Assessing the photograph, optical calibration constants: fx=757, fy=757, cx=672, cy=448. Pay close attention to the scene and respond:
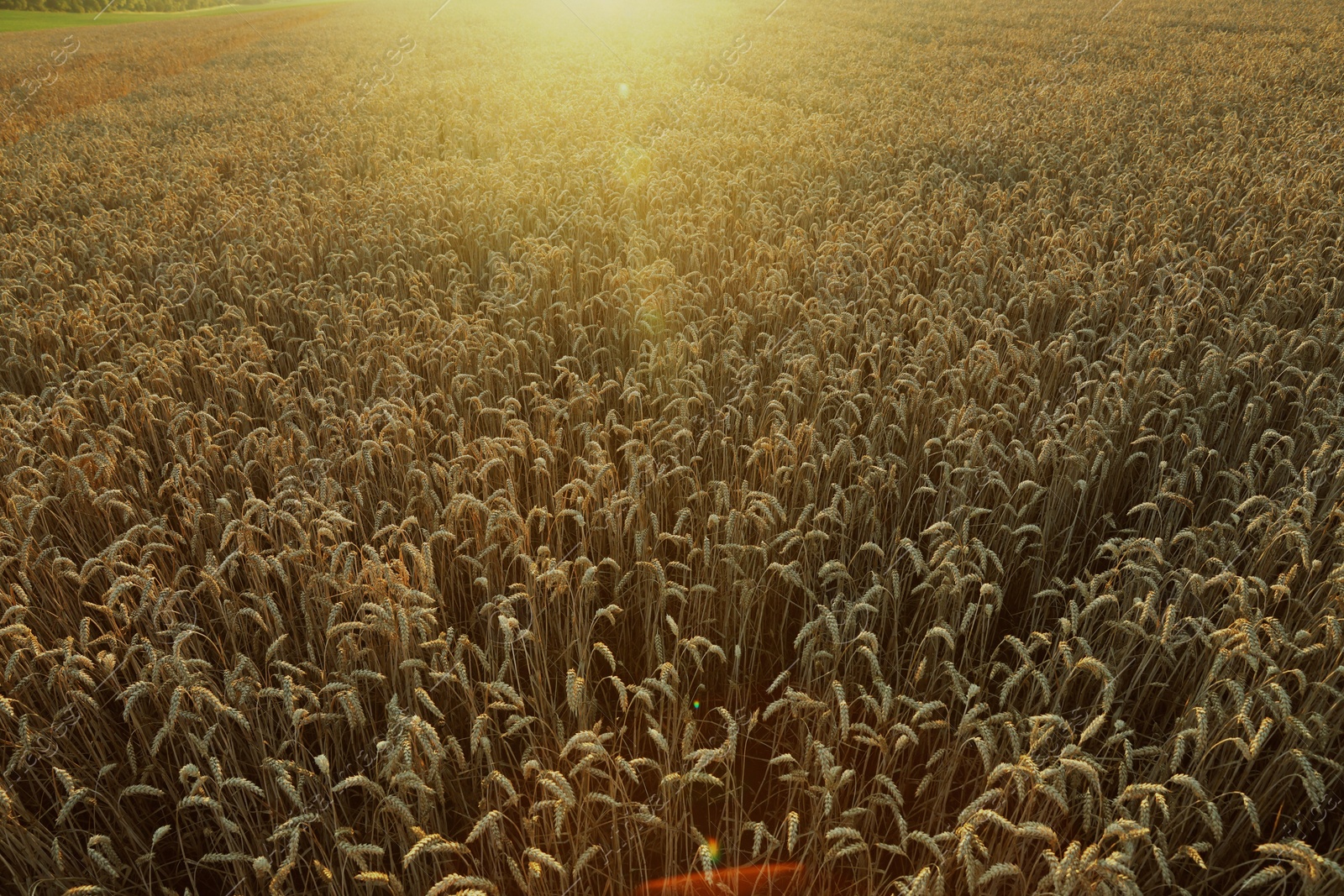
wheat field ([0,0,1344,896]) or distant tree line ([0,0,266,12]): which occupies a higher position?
distant tree line ([0,0,266,12])

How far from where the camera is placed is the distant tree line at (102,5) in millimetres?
51000

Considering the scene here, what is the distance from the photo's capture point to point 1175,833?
7.03 feet

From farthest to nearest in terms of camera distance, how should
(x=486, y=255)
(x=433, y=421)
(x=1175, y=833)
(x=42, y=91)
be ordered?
(x=42, y=91)
(x=486, y=255)
(x=433, y=421)
(x=1175, y=833)

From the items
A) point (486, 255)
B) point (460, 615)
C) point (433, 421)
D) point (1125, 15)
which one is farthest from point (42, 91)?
point (1125, 15)

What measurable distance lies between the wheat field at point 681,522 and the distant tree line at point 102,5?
60703mm

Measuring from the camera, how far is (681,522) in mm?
3148

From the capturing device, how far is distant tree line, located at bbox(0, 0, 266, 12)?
5100 cm

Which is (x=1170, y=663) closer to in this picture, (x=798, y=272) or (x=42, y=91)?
(x=798, y=272)

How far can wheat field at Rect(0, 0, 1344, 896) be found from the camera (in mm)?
2146

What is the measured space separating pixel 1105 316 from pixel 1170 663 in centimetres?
331

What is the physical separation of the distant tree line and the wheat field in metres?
60.7

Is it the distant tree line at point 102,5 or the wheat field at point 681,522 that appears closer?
the wheat field at point 681,522

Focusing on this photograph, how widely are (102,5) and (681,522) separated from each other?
7167cm

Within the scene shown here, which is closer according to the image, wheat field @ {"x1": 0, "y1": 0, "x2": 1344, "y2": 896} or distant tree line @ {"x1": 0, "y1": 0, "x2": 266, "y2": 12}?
wheat field @ {"x1": 0, "y1": 0, "x2": 1344, "y2": 896}
